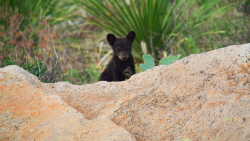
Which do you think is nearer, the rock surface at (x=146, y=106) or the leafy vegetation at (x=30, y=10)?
the rock surface at (x=146, y=106)

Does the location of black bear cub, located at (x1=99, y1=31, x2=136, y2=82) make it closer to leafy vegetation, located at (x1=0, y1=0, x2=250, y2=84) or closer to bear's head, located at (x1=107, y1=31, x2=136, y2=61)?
bear's head, located at (x1=107, y1=31, x2=136, y2=61)

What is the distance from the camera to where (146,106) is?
2039mm

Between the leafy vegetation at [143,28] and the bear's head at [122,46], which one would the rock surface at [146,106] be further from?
the leafy vegetation at [143,28]

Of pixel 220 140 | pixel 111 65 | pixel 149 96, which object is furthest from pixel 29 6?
pixel 220 140

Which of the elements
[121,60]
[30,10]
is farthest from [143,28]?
[30,10]

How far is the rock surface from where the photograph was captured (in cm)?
180

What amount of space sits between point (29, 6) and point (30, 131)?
650 centimetres

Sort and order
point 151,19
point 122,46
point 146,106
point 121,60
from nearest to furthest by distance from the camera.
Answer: point 146,106 < point 122,46 < point 121,60 < point 151,19

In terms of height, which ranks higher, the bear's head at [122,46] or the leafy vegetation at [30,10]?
the leafy vegetation at [30,10]

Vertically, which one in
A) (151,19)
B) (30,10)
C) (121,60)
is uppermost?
(30,10)

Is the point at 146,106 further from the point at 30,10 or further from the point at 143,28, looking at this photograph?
the point at 30,10

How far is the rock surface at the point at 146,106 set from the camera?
180cm

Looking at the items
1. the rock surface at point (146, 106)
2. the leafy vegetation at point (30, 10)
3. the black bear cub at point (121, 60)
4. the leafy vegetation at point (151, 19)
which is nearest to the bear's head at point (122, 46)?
the black bear cub at point (121, 60)

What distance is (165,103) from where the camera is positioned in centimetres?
207
